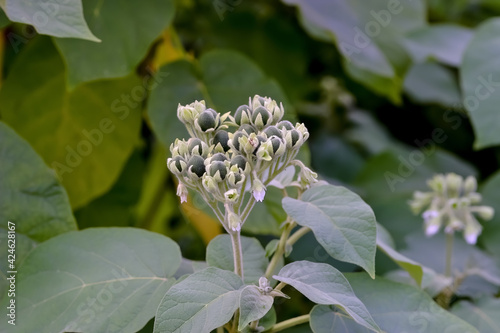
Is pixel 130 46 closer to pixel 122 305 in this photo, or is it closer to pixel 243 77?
pixel 243 77

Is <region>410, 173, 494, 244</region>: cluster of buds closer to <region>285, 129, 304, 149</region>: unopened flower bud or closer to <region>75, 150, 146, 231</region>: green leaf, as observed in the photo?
<region>285, 129, 304, 149</region>: unopened flower bud

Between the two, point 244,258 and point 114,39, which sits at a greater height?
point 114,39

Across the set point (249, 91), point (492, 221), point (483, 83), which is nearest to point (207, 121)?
point (249, 91)

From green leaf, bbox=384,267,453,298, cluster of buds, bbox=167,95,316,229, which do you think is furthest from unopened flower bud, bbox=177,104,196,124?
green leaf, bbox=384,267,453,298

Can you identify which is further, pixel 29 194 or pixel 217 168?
pixel 29 194

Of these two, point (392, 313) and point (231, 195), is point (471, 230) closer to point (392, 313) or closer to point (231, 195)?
point (392, 313)

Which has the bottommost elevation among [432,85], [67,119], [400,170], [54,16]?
[400,170]
